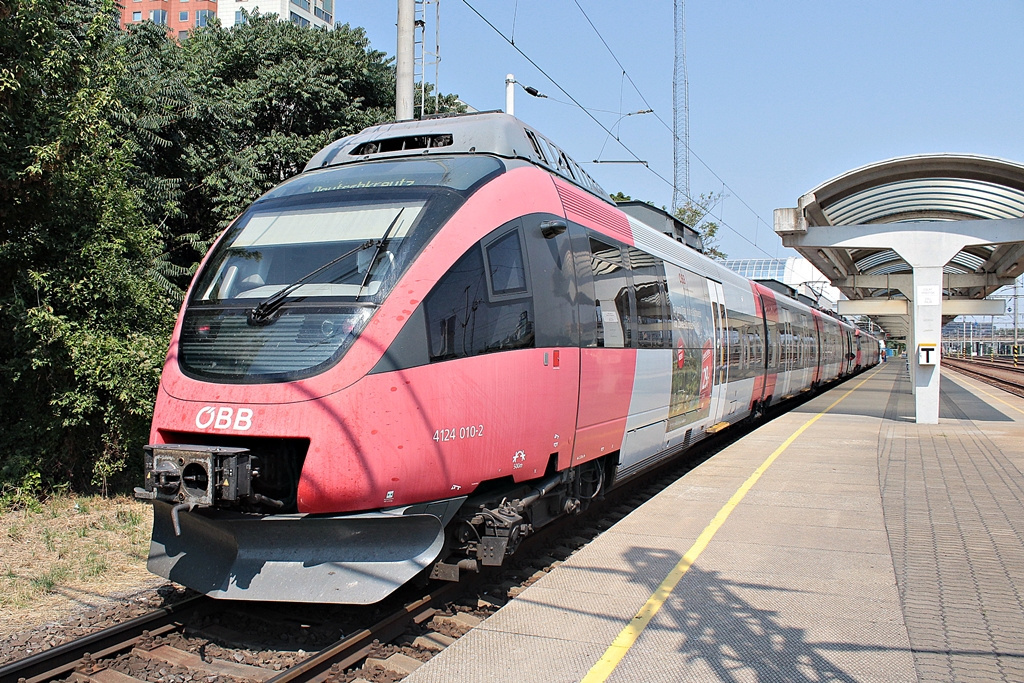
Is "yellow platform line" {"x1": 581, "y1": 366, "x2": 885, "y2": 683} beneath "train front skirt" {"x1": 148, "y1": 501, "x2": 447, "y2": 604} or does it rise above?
beneath

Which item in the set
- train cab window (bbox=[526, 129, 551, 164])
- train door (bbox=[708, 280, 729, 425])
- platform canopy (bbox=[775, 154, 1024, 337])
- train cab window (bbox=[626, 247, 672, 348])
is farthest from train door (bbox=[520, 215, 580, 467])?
platform canopy (bbox=[775, 154, 1024, 337])

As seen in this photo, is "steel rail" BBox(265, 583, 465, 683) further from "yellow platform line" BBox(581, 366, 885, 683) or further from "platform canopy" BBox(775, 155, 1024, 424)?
"platform canopy" BBox(775, 155, 1024, 424)

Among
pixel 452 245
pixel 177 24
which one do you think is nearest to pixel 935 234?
pixel 452 245

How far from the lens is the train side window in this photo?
24.2 feet

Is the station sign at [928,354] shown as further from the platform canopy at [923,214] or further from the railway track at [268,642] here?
the railway track at [268,642]

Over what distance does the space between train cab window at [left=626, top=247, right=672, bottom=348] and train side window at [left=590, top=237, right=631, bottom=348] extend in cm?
38

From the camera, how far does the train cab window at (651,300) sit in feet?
28.2

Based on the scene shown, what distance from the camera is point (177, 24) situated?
2653 inches

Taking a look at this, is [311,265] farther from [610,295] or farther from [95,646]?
[610,295]

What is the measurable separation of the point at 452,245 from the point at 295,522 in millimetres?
2069

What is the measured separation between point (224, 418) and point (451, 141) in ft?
11.6

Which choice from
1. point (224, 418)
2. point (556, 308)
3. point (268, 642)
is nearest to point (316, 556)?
point (268, 642)

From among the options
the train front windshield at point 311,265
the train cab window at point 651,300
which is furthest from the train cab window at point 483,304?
the train cab window at point 651,300

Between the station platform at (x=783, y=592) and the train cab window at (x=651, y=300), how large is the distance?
68.7 inches
